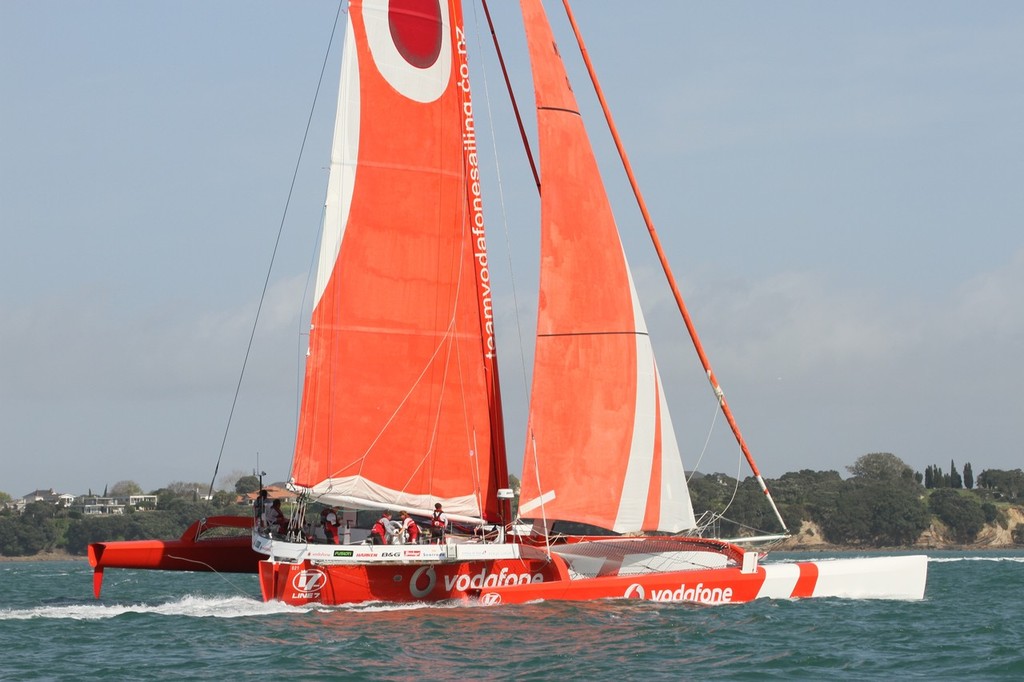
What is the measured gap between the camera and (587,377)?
85.4 feet

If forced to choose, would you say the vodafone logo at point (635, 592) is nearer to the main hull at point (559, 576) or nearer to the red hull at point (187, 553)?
the main hull at point (559, 576)

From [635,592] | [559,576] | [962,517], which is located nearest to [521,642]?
[559,576]

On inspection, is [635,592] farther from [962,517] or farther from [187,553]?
[962,517]

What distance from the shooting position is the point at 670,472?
26.4 m

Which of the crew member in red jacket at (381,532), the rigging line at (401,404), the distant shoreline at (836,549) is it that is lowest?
the distant shoreline at (836,549)

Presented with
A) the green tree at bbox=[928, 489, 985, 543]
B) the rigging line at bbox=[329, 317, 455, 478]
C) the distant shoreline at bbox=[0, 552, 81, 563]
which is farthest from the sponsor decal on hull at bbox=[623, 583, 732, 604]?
the distant shoreline at bbox=[0, 552, 81, 563]

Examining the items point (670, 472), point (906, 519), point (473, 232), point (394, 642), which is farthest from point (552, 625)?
point (906, 519)

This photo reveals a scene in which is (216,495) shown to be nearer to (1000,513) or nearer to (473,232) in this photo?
(1000,513)

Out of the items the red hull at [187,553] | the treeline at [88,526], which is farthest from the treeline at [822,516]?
the red hull at [187,553]

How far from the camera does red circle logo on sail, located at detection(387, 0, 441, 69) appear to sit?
1088 inches

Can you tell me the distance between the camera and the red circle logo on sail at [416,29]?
27.6 m

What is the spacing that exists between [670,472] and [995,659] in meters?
7.62

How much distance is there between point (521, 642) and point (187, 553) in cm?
991

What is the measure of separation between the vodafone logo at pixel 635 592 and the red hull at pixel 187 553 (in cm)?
801
